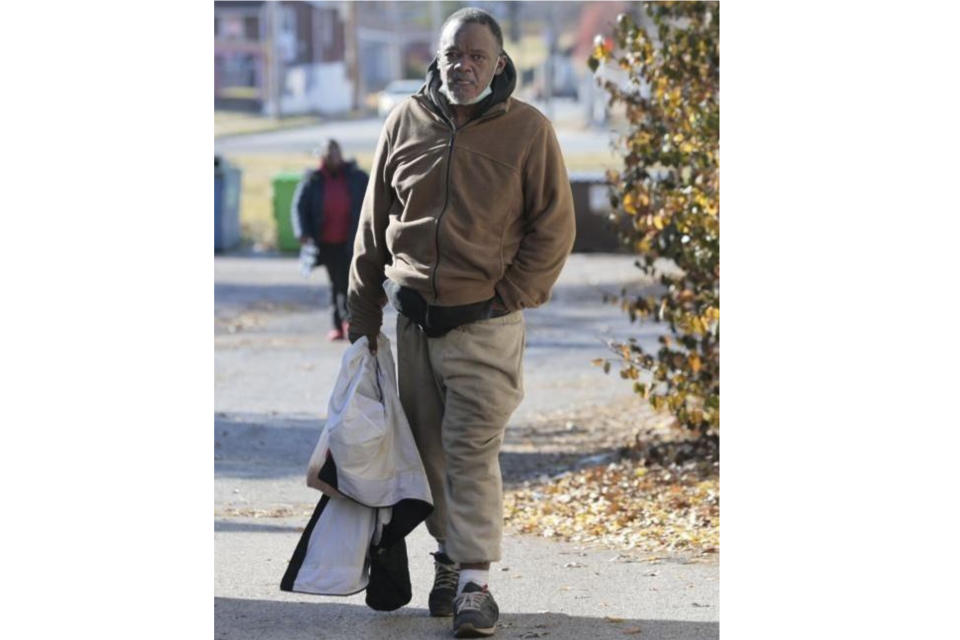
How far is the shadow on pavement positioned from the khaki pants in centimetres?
31

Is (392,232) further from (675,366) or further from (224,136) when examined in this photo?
(224,136)

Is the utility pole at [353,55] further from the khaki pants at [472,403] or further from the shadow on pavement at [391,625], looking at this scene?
the khaki pants at [472,403]

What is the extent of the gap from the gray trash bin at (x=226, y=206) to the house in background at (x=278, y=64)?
36.0 meters

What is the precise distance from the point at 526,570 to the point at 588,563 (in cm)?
27

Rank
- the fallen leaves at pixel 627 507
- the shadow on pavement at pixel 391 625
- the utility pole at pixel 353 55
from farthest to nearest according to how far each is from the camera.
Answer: the utility pole at pixel 353 55 → the fallen leaves at pixel 627 507 → the shadow on pavement at pixel 391 625

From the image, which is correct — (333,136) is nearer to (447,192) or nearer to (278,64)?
(278,64)

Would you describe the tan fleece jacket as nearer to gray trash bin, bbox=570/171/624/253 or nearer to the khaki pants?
the khaki pants

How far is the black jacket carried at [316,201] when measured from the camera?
41.9ft

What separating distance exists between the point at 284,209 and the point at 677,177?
13.0 metres

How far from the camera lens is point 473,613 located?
16.6ft

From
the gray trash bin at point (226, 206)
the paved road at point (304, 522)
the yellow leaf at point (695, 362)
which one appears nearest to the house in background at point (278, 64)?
the gray trash bin at point (226, 206)

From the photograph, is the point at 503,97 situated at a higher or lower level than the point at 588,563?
higher

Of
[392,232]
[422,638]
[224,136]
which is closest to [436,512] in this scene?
[422,638]

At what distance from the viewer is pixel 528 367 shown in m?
12.3
